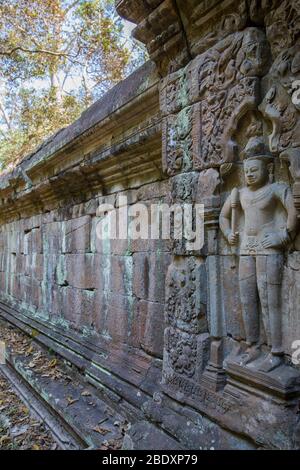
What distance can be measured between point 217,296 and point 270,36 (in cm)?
130

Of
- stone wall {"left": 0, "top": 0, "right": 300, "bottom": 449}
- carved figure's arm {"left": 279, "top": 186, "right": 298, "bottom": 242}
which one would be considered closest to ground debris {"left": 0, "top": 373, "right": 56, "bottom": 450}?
stone wall {"left": 0, "top": 0, "right": 300, "bottom": 449}

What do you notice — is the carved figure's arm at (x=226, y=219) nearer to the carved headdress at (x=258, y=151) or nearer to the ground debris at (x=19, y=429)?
the carved headdress at (x=258, y=151)

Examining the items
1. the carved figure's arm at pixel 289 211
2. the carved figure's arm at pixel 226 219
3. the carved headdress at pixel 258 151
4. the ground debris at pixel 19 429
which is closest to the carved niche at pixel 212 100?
the carved headdress at pixel 258 151

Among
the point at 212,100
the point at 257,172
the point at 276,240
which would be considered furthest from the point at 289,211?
Result: the point at 212,100

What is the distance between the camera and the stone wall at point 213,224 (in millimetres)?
1577

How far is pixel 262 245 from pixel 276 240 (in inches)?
3.0

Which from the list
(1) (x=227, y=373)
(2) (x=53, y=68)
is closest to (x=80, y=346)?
(1) (x=227, y=373)

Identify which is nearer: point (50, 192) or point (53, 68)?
point (50, 192)

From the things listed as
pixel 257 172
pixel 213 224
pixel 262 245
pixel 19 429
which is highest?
pixel 257 172

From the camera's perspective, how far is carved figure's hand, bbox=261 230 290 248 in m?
1.58

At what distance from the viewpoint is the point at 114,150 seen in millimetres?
3078

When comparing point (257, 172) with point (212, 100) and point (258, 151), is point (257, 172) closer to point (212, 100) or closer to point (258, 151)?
point (258, 151)

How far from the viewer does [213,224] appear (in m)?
1.94

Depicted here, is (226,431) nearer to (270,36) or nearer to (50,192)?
(270,36)
